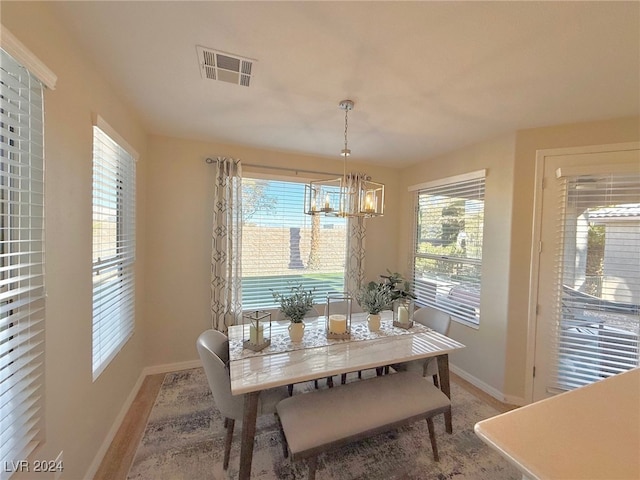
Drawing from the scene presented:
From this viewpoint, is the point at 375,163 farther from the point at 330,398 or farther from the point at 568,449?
the point at 568,449

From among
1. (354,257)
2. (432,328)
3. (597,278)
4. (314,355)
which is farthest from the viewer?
(354,257)

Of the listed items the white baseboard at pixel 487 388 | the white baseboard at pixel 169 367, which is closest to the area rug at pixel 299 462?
the white baseboard at pixel 487 388

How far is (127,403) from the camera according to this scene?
7.11 ft

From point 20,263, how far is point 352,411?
5.77 ft

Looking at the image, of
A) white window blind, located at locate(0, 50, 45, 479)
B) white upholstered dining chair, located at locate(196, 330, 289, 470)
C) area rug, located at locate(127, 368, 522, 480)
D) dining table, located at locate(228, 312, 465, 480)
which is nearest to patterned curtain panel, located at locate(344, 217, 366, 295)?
dining table, located at locate(228, 312, 465, 480)

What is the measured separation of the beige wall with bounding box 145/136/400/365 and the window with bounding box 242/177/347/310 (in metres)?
0.39

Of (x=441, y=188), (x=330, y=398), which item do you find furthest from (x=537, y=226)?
(x=330, y=398)

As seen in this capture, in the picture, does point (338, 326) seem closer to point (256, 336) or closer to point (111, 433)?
point (256, 336)

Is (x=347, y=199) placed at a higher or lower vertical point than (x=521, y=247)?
higher

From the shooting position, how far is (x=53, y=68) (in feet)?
3.96

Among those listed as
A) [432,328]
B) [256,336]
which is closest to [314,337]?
[256,336]

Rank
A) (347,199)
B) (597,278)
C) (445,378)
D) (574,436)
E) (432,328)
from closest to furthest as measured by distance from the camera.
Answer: (574,436) < (347,199) < (445,378) < (597,278) < (432,328)

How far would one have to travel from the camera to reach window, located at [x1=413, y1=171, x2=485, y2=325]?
2779 mm

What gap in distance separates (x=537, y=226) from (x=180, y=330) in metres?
3.68
